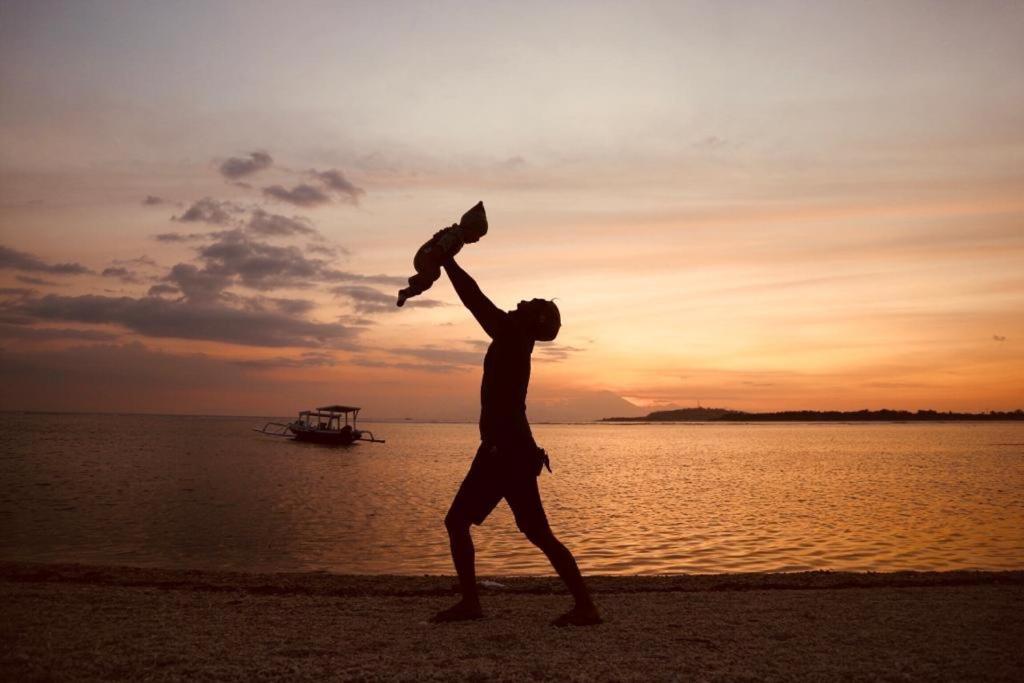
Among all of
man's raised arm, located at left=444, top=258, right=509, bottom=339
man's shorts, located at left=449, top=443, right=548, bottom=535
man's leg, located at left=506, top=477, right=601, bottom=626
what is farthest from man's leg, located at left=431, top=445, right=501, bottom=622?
man's raised arm, located at left=444, top=258, right=509, bottom=339

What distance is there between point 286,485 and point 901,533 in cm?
2288

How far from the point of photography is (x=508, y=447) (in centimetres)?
562

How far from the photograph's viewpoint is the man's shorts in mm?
5625

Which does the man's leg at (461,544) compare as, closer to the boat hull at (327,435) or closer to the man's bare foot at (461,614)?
the man's bare foot at (461,614)

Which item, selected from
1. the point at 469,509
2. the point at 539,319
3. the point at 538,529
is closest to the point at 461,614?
the point at 469,509

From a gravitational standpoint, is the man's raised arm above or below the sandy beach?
above

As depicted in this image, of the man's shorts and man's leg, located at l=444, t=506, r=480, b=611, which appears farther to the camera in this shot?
man's leg, located at l=444, t=506, r=480, b=611

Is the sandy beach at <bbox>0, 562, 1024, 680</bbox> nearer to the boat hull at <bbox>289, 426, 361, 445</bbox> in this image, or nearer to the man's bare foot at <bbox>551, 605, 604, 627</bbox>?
the man's bare foot at <bbox>551, 605, 604, 627</bbox>

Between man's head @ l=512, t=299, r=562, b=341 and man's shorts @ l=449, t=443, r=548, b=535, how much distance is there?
881 mm

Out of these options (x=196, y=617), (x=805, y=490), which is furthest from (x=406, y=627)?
(x=805, y=490)

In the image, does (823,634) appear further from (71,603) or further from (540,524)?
(71,603)

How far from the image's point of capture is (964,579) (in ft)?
27.5

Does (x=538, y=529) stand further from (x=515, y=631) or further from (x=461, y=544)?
(x=515, y=631)

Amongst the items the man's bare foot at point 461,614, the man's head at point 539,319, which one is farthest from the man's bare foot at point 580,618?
the man's head at point 539,319
